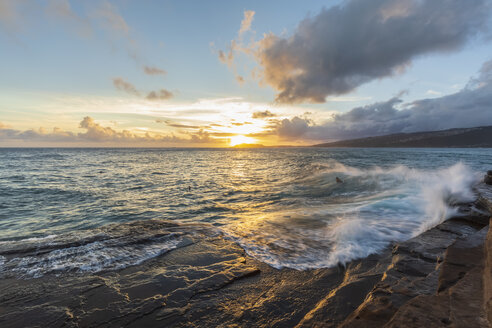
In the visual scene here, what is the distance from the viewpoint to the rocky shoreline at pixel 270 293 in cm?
263

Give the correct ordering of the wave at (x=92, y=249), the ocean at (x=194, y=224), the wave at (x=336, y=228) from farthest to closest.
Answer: the wave at (x=336, y=228) → the ocean at (x=194, y=224) → the wave at (x=92, y=249)

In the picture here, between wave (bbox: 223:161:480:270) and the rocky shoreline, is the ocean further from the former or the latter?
the rocky shoreline

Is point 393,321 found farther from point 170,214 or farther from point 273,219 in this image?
point 170,214

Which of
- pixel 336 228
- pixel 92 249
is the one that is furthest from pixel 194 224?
pixel 336 228

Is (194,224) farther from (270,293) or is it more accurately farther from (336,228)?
(336,228)

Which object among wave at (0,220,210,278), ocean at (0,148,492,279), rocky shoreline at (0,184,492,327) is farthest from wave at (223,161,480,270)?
wave at (0,220,210,278)

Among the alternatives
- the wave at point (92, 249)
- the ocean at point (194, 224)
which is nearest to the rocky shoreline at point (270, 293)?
the wave at point (92, 249)

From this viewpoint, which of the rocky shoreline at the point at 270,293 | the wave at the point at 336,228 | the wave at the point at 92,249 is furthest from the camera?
the wave at the point at 336,228

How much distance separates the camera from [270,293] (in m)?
4.09

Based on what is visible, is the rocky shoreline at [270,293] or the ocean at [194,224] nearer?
the rocky shoreline at [270,293]

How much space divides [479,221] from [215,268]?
8019 millimetres

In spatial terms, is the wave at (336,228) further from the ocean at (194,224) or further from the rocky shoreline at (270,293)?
the rocky shoreline at (270,293)

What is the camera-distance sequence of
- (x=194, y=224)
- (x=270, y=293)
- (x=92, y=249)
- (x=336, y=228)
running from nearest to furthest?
1. (x=270, y=293)
2. (x=92, y=249)
3. (x=336, y=228)
4. (x=194, y=224)

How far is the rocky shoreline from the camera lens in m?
2.63
